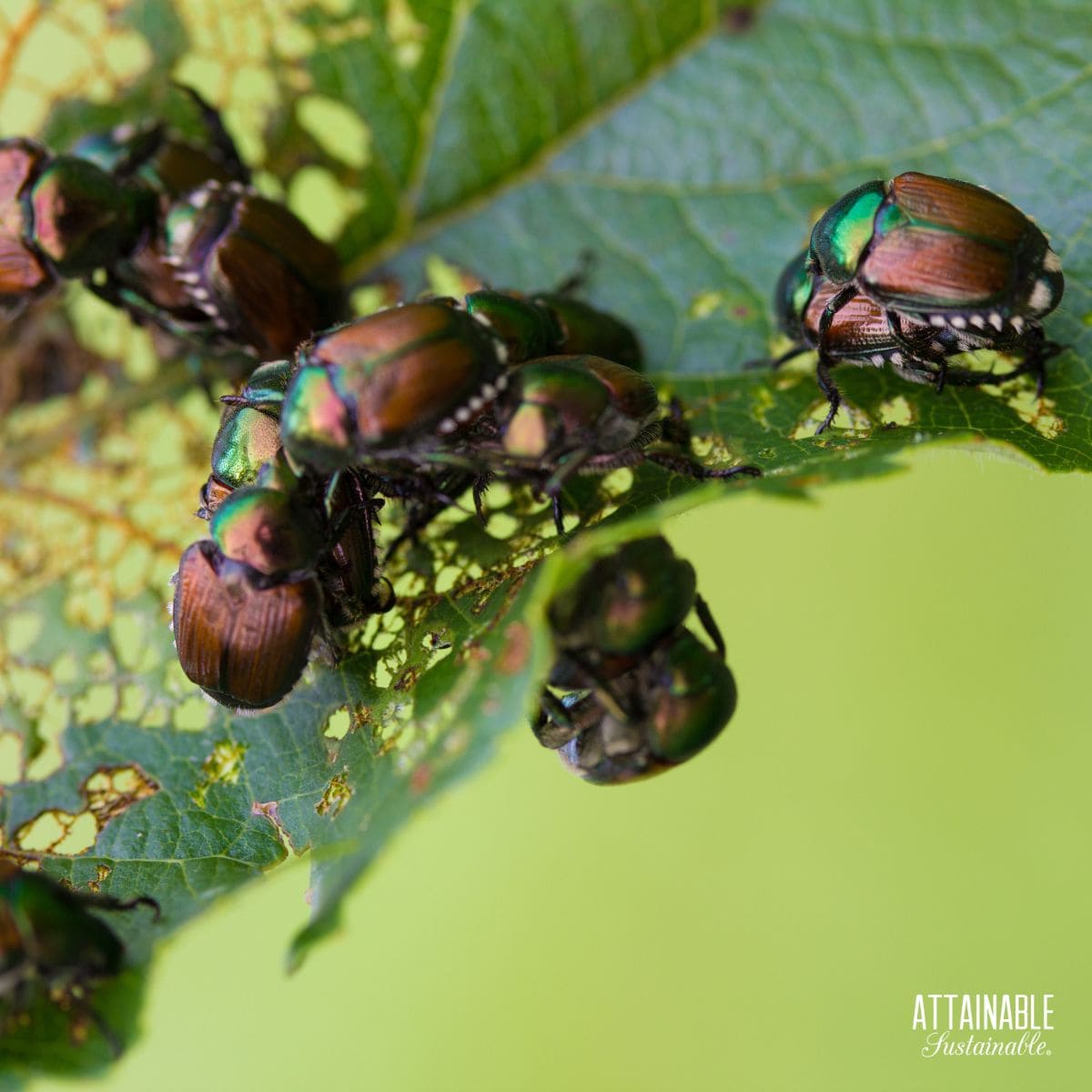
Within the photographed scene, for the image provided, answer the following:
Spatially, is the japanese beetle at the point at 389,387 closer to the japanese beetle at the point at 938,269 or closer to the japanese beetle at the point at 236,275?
the japanese beetle at the point at 236,275

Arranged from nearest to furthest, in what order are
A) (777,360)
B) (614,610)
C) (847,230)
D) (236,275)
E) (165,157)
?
(614,610), (847,230), (777,360), (236,275), (165,157)

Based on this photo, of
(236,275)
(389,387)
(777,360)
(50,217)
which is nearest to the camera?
(389,387)

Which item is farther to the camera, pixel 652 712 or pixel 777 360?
pixel 777 360

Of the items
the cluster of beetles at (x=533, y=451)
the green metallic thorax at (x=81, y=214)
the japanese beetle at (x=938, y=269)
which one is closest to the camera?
the cluster of beetles at (x=533, y=451)

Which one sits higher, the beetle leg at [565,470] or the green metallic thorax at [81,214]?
the green metallic thorax at [81,214]

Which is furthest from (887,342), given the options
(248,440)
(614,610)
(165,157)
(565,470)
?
(165,157)

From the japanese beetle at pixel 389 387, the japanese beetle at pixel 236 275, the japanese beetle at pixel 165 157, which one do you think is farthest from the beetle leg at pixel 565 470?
the japanese beetle at pixel 165 157

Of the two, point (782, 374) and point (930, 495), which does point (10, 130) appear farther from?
point (930, 495)

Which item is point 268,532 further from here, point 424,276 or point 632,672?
point 424,276
